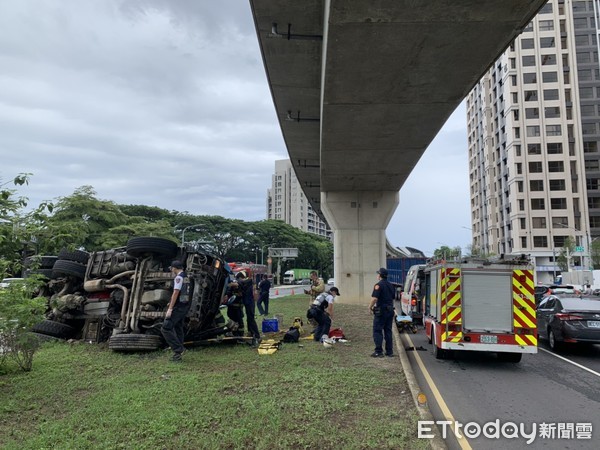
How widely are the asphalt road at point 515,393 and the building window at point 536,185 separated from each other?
207ft

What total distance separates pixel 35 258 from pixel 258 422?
452 cm

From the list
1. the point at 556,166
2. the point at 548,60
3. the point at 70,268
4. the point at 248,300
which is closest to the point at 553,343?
the point at 248,300

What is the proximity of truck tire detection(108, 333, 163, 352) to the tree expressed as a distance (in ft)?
194

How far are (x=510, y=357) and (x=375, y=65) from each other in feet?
22.3

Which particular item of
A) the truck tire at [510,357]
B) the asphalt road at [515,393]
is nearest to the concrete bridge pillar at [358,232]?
the asphalt road at [515,393]

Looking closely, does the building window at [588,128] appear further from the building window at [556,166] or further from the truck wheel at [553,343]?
the truck wheel at [553,343]

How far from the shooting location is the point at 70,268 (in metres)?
10.1

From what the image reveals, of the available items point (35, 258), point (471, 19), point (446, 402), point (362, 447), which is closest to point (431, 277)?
point (446, 402)

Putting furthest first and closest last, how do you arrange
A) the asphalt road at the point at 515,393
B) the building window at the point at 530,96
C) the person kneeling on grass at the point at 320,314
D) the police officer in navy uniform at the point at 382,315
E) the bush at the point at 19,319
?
the building window at the point at 530,96 → the person kneeling on grass at the point at 320,314 → the police officer in navy uniform at the point at 382,315 → the bush at the point at 19,319 → the asphalt road at the point at 515,393

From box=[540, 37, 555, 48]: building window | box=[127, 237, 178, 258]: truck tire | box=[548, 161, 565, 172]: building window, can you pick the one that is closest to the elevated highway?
box=[127, 237, 178, 258]: truck tire

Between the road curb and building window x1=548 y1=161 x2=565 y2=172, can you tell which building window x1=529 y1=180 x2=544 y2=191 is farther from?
the road curb

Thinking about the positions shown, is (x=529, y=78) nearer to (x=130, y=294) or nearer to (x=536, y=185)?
(x=536, y=185)

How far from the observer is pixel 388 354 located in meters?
9.00

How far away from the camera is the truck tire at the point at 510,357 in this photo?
9.10 m
